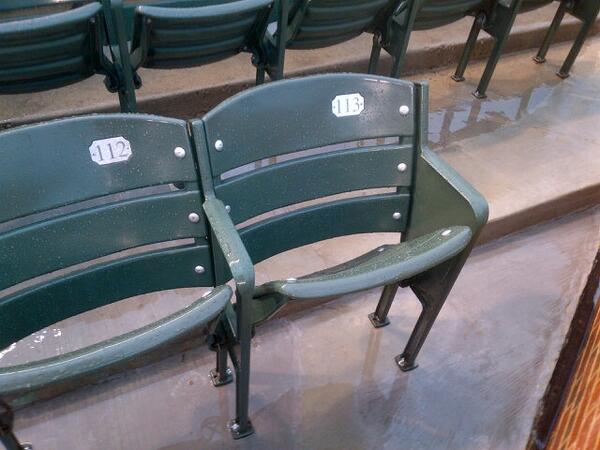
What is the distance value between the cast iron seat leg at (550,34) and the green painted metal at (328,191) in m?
2.31

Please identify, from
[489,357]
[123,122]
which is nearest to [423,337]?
[489,357]

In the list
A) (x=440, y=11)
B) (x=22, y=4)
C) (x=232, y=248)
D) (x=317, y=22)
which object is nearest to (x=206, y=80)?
(x=317, y=22)

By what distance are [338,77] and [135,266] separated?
0.59m

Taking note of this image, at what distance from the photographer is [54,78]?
5.47ft

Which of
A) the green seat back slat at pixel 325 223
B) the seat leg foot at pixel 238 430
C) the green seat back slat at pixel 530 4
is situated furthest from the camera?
the green seat back slat at pixel 530 4

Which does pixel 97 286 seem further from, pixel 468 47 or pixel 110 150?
pixel 468 47

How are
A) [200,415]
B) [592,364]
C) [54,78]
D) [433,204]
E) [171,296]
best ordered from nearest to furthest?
1. [592,364]
2. [433,204]
3. [200,415]
4. [171,296]
5. [54,78]

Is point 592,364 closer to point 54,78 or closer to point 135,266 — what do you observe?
point 135,266

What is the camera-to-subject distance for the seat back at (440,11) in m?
2.19

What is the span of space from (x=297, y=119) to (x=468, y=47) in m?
1.95

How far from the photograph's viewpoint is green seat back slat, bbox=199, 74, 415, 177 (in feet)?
3.43

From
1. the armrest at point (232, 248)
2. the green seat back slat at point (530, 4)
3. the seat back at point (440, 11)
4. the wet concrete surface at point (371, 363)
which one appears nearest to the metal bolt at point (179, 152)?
the armrest at point (232, 248)

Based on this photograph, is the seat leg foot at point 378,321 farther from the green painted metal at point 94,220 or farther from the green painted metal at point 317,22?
the green painted metal at point 317,22

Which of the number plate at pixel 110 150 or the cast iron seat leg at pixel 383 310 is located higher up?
the number plate at pixel 110 150
